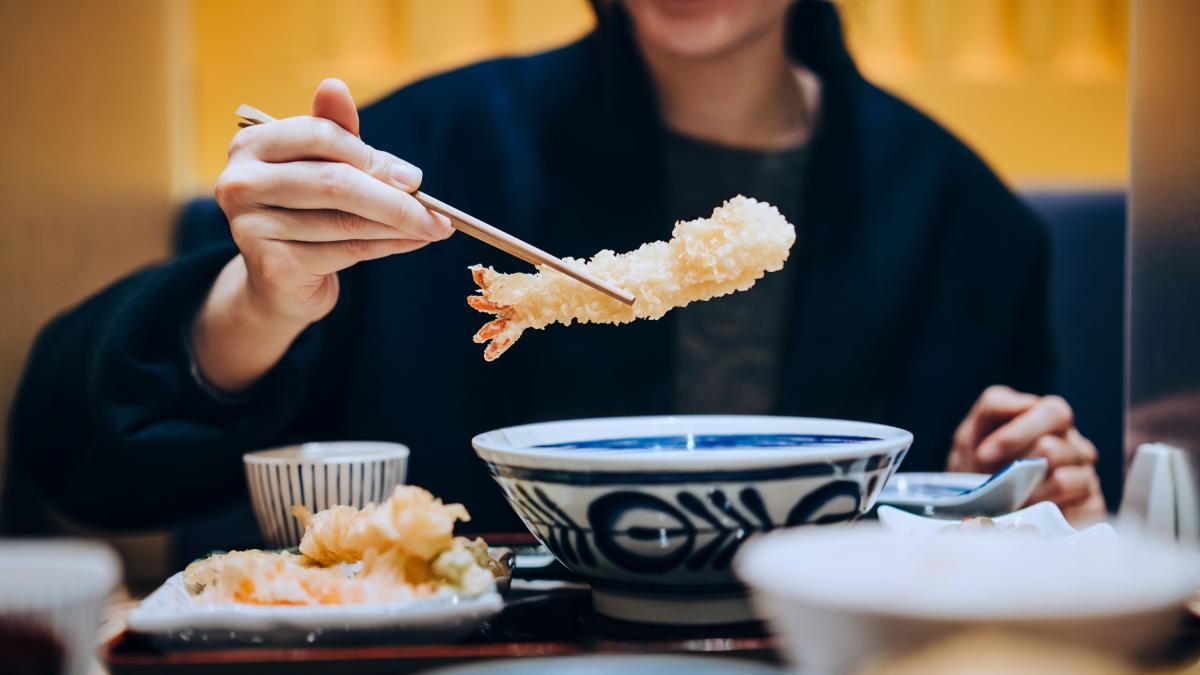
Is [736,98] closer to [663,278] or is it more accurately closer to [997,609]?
[663,278]

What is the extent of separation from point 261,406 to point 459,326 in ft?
1.88

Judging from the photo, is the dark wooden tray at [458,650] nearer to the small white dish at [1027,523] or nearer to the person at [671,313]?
the small white dish at [1027,523]

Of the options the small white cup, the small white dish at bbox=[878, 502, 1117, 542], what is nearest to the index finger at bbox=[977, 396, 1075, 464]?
the small white dish at bbox=[878, 502, 1117, 542]

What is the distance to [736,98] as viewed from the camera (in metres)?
2.05

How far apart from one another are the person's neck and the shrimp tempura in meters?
1.11

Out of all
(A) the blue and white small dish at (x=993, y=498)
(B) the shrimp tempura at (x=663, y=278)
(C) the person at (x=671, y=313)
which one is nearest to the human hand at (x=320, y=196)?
(B) the shrimp tempura at (x=663, y=278)

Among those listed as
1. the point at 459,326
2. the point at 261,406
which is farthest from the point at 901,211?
the point at 261,406

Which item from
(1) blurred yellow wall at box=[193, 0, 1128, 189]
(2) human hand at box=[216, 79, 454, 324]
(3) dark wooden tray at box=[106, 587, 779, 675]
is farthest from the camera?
(1) blurred yellow wall at box=[193, 0, 1128, 189]

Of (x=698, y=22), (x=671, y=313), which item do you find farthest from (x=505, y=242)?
(x=698, y=22)

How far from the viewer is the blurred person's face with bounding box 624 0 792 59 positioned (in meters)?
1.73

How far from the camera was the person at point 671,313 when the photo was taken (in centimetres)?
156

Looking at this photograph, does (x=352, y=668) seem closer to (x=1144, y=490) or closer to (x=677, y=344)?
(x=1144, y=490)

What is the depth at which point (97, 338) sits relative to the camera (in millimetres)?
1339

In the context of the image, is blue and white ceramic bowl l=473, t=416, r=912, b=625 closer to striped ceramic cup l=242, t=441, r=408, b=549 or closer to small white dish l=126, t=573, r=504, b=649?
small white dish l=126, t=573, r=504, b=649
